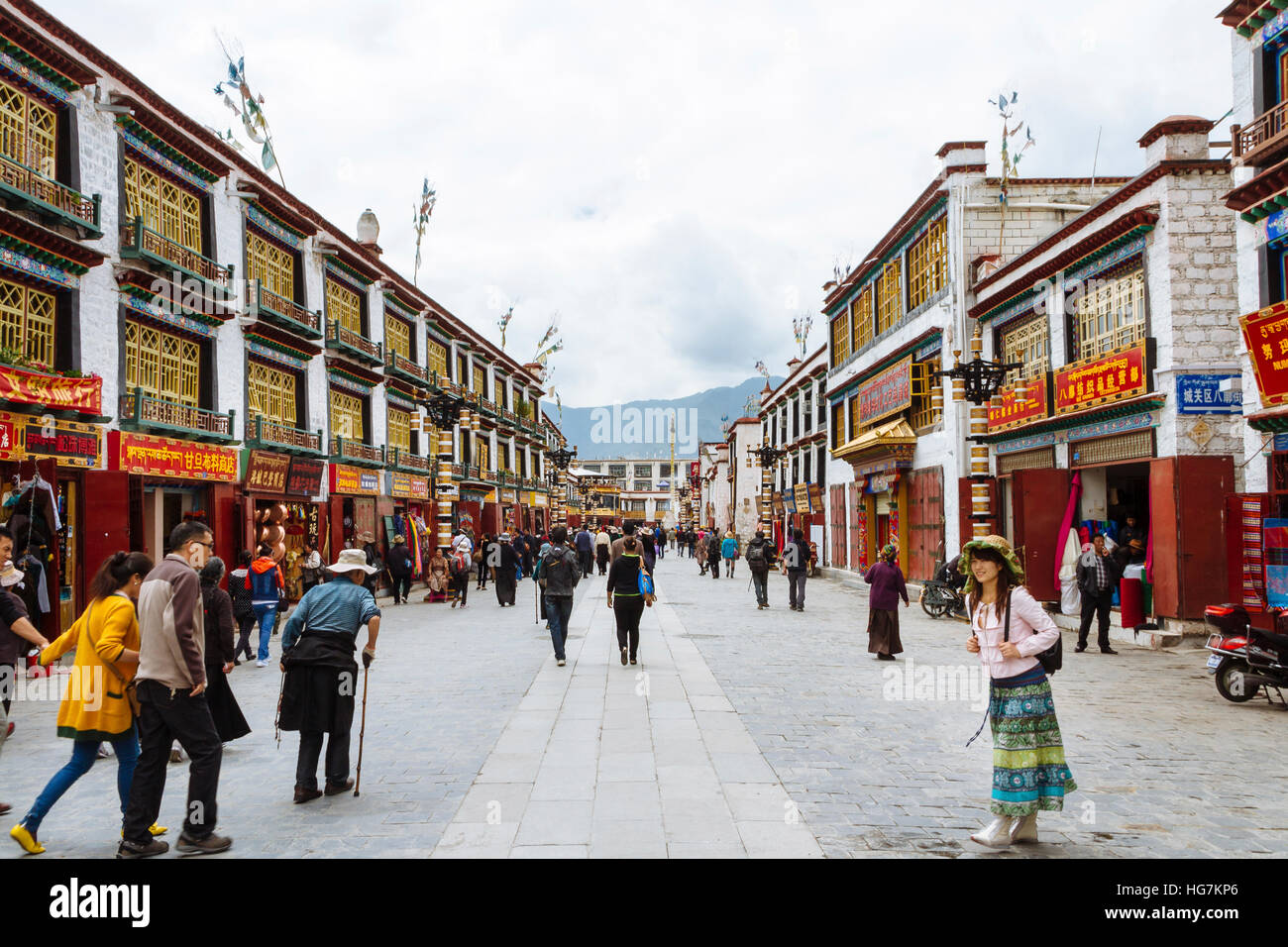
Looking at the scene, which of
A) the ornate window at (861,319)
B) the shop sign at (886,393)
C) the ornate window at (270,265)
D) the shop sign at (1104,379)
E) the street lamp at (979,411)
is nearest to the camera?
the shop sign at (1104,379)

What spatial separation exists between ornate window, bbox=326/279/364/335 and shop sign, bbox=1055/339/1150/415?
18.3 m

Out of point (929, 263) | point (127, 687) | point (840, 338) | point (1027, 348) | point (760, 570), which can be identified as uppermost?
point (929, 263)

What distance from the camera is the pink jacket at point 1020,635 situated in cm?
482

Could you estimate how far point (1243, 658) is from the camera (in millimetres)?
8703

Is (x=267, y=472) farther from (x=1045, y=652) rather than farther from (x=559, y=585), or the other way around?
(x=1045, y=652)

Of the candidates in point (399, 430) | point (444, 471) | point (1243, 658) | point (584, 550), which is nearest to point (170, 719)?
point (1243, 658)

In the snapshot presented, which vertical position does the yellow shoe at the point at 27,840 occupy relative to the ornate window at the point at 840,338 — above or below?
below

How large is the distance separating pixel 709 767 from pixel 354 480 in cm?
2010

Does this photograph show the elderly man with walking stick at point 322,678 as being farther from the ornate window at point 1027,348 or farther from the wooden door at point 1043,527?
the ornate window at point 1027,348

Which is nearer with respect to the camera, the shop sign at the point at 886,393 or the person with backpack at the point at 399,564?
the person with backpack at the point at 399,564

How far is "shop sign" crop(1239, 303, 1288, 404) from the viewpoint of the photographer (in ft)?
34.4

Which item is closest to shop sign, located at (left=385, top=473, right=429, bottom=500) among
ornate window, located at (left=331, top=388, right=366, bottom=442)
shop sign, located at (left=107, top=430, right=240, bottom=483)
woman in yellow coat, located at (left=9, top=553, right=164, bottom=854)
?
ornate window, located at (left=331, top=388, right=366, bottom=442)

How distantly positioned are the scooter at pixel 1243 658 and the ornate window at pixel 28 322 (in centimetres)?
1608

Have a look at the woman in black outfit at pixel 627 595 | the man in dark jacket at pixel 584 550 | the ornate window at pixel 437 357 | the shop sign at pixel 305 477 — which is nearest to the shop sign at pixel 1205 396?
the woman in black outfit at pixel 627 595
